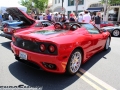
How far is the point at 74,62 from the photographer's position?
3.80 meters

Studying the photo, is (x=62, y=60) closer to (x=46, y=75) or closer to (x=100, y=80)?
(x=46, y=75)

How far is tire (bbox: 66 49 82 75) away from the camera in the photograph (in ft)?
11.8

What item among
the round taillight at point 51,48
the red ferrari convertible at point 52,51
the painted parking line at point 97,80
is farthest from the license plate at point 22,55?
the painted parking line at point 97,80

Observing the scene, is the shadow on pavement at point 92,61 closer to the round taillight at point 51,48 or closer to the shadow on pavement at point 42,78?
the shadow on pavement at point 42,78

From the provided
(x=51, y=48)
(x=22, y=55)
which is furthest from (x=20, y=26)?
(x=51, y=48)

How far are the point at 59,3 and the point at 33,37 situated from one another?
33099 mm

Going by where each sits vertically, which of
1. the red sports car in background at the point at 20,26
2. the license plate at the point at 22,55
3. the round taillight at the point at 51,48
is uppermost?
the red sports car in background at the point at 20,26

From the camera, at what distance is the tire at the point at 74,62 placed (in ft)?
11.8

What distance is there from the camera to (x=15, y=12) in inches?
253

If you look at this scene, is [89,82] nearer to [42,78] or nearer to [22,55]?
[42,78]

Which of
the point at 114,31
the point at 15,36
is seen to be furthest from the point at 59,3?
the point at 15,36

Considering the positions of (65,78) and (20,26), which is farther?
(20,26)

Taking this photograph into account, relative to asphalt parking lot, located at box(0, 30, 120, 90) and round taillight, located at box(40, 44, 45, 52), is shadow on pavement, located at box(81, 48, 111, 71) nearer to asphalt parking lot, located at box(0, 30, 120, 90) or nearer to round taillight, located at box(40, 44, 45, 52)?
asphalt parking lot, located at box(0, 30, 120, 90)

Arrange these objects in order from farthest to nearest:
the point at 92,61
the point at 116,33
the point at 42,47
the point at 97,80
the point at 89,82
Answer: the point at 116,33 < the point at 92,61 < the point at 97,80 < the point at 89,82 < the point at 42,47
